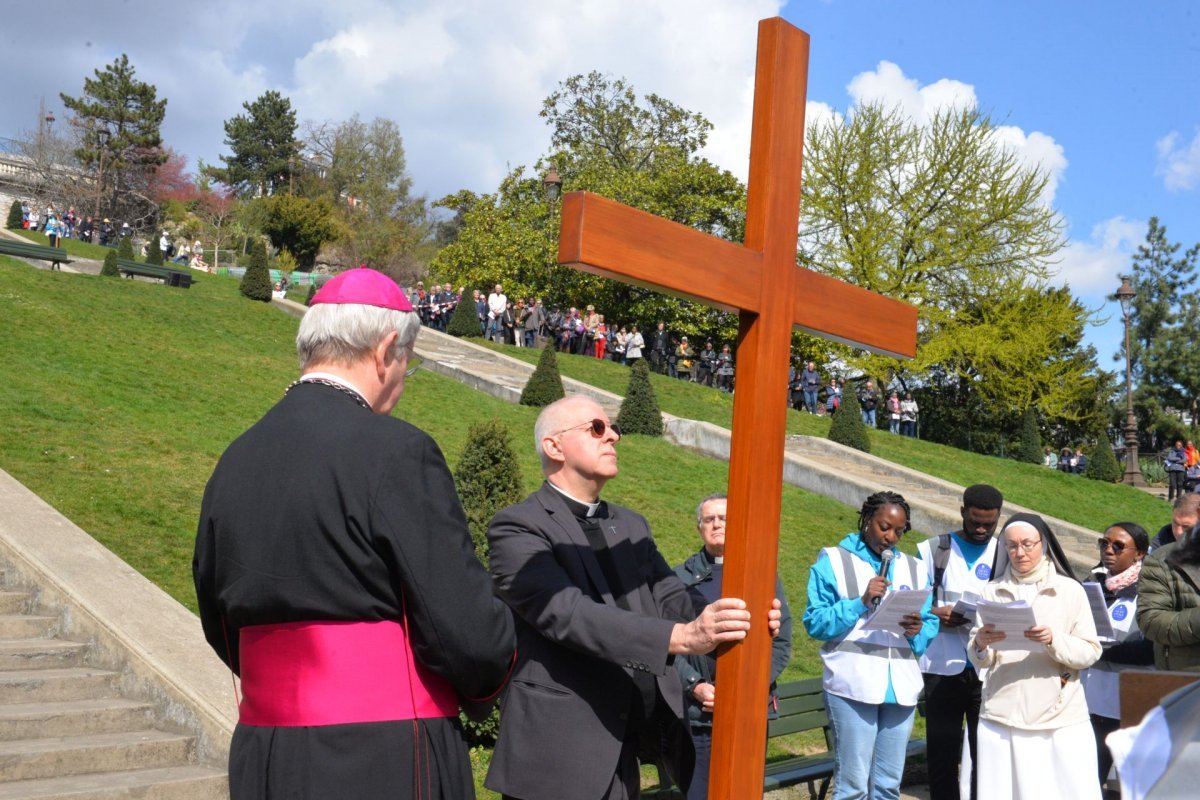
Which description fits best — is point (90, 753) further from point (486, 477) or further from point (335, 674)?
point (335, 674)

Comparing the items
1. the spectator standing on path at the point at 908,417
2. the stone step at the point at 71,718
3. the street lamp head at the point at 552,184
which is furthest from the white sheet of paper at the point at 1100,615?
the spectator standing on path at the point at 908,417

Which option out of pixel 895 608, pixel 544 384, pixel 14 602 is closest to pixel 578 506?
pixel 895 608

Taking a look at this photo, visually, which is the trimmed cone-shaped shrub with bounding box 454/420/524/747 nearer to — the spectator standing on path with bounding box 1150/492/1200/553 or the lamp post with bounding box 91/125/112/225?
the spectator standing on path with bounding box 1150/492/1200/553

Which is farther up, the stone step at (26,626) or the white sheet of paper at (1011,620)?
the white sheet of paper at (1011,620)

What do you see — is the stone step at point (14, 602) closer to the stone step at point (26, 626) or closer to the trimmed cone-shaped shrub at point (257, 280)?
the stone step at point (26, 626)

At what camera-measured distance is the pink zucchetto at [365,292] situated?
2.52m

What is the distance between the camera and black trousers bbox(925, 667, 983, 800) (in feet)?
19.4

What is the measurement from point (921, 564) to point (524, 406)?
14445 mm

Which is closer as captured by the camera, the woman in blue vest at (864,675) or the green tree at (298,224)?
the woman in blue vest at (864,675)

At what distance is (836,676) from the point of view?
543 centimetres

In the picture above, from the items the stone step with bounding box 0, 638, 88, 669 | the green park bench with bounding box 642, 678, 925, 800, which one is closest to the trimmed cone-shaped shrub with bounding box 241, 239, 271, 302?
the stone step with bounding box 0, 638, 88, 669

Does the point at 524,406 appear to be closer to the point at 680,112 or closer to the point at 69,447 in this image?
the point at 69,447

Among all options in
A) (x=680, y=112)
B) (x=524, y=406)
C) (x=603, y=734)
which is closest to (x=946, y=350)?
(x=680, y=112)

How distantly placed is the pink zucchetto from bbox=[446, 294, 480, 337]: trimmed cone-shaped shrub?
26046mm
